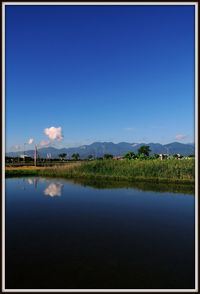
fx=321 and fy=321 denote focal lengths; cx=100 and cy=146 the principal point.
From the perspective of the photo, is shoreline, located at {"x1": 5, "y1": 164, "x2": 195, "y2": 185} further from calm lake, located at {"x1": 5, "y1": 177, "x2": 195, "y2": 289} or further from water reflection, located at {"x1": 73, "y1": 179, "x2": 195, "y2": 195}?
calm lake, located at {"x1": 5, "y1": 177, "x2": 195, "y2": 289}

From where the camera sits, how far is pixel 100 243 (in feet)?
20.6

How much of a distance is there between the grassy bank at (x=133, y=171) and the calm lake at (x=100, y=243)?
188 inches

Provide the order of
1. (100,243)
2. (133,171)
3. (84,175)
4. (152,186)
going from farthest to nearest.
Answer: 1. (84,175)
2. (133,171)
3. (152,186)
4. (100,243)

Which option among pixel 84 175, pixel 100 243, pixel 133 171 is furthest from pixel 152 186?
pixel 100 243

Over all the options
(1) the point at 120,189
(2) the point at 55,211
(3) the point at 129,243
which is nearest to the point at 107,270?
(3) the point at 129,243

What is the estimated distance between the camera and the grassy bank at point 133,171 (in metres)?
16.0

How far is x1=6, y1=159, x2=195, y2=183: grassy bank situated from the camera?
52.6 feet

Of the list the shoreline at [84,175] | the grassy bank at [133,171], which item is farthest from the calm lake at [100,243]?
the grassy bank at [133,171]

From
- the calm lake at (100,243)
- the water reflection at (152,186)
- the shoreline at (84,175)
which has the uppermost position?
the shoreline at (84,175)

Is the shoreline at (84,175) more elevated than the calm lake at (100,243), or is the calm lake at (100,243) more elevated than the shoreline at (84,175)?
the shoreline at (84,175)

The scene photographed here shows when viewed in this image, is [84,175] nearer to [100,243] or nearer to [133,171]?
[133,171]

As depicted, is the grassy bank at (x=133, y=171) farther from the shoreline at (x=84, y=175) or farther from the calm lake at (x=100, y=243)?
the calm lake at (x=100, y=243)

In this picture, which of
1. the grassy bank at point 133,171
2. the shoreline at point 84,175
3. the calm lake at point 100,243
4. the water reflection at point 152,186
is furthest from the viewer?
the grassy bank at point 133,171

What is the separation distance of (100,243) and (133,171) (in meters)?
11.6
